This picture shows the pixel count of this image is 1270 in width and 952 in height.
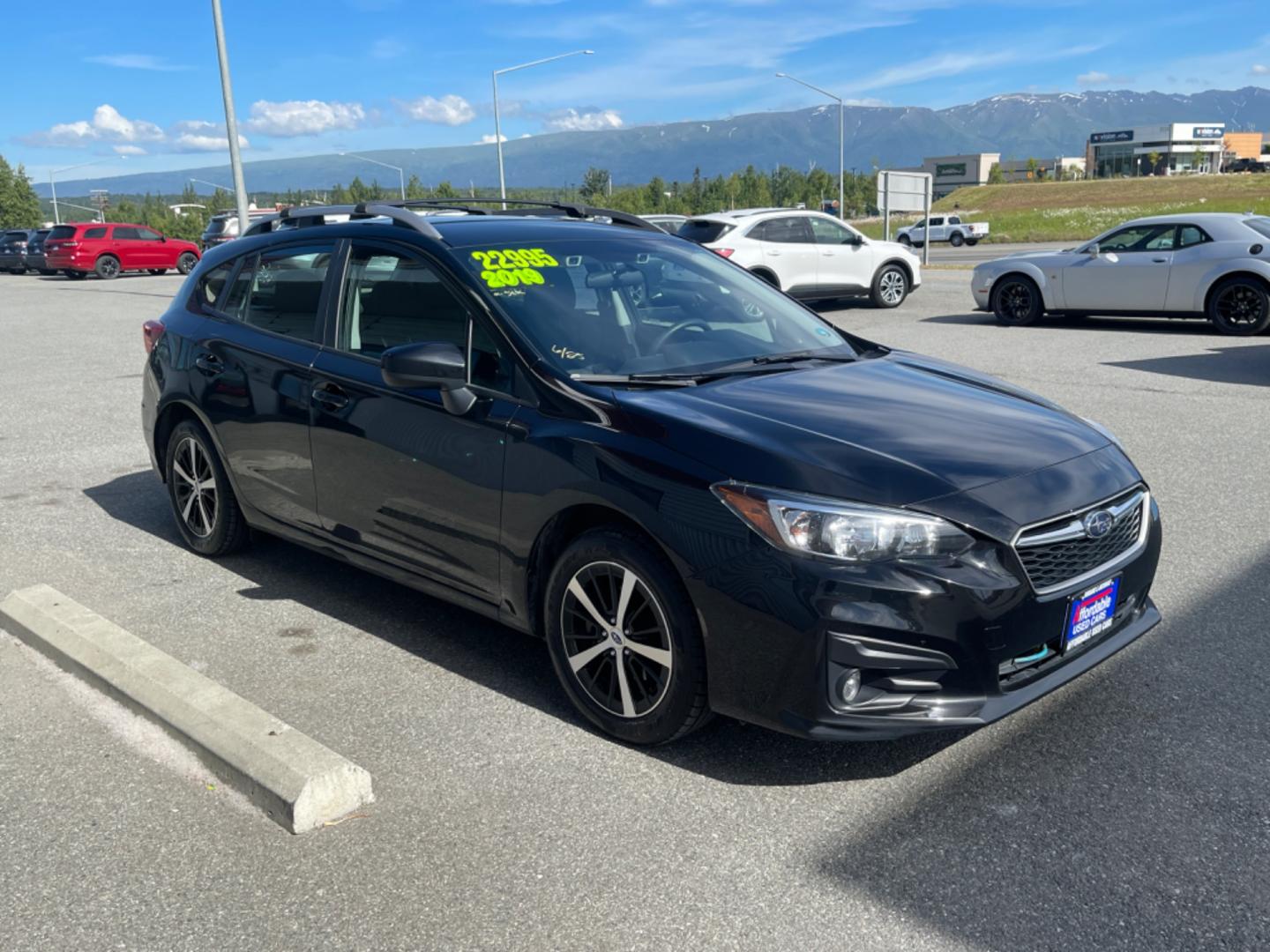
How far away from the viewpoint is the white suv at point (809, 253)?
56.3 ft

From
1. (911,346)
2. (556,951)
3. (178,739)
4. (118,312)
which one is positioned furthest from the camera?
(118,312)

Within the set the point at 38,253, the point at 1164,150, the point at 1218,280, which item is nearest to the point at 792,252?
the point at 1218,280

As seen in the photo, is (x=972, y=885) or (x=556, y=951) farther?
(x=972, y=885)

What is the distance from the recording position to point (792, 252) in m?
17.5

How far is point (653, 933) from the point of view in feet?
8.94

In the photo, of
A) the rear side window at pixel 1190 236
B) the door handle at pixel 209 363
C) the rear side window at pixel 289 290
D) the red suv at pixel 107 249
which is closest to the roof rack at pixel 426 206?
the rear side window at pixel 289 290

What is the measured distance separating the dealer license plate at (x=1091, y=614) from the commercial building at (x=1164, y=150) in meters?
167

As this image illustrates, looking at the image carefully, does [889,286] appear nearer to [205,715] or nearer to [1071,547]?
[1071,547]

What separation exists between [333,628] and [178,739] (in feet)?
3.66

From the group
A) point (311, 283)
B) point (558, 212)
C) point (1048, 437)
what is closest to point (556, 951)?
point (1048, 437)

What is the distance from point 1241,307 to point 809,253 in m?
6.13

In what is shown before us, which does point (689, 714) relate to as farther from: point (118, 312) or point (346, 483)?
point (118, 312)

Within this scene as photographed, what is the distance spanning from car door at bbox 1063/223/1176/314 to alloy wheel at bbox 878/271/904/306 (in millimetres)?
3704

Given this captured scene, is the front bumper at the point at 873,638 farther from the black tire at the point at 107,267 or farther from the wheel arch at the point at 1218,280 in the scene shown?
the black tire at the point at 107,267
